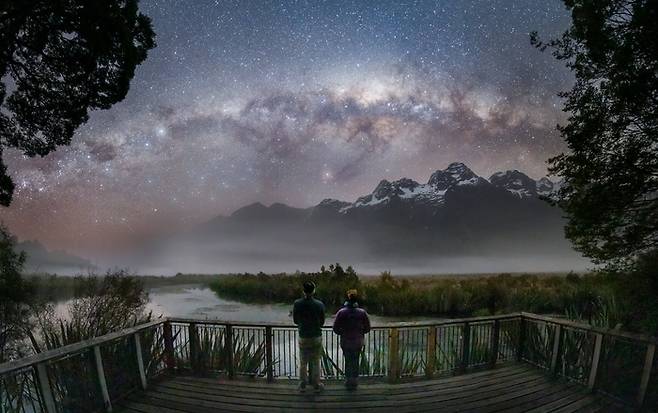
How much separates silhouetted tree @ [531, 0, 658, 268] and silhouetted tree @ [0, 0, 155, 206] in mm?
9635

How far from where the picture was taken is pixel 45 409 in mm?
4320

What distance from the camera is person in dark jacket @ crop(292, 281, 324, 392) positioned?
19.6ft

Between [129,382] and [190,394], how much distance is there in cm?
108

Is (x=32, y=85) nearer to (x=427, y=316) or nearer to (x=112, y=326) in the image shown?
(x=112, y=326)

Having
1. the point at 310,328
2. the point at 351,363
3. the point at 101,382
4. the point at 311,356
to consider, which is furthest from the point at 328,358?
the point at 101,382

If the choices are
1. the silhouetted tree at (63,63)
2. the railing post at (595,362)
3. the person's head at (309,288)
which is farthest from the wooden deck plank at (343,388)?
the silhouetted tree at (63,63)

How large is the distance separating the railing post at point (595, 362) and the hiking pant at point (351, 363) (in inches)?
157

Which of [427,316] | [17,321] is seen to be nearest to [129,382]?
[17,321]

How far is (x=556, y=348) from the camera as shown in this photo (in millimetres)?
6914

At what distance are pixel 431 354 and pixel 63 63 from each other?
976cm

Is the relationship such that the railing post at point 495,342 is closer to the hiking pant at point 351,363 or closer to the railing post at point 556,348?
the railing post at point 556,348

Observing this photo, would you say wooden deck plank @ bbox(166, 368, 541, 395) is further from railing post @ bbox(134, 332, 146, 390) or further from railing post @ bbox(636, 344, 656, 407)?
railing post @ bbox(636, 344, 656, 407)

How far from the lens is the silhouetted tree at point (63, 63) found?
6945mm

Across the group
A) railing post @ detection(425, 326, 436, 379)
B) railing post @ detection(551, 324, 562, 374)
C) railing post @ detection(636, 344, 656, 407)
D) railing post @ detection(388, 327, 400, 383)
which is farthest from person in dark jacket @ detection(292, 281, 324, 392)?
railing post @ detection(636, 344, 656, 407)
